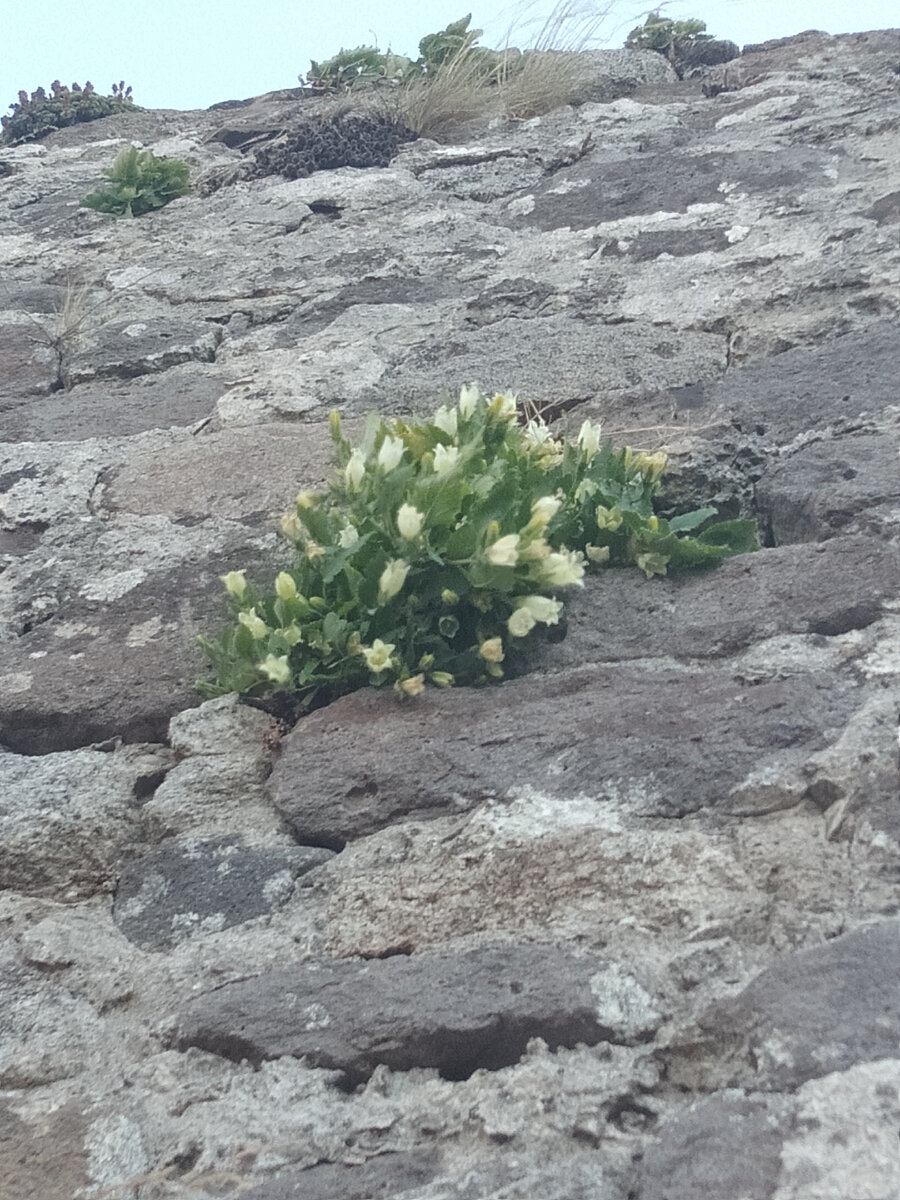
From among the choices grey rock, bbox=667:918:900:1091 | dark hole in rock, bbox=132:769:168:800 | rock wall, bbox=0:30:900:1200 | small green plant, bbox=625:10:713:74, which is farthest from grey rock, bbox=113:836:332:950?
small green plant, bbox=625:10:713:74

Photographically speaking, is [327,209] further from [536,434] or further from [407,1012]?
[407,1012]

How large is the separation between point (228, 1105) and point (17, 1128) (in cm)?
25

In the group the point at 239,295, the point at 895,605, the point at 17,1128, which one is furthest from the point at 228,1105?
the point at 239,295

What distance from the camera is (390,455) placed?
80.4 inches

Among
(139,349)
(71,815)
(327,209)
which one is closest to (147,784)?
(71,815)

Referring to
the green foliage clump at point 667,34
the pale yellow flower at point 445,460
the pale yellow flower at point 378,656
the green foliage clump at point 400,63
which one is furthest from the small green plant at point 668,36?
the pale yellow flower at point 378,656

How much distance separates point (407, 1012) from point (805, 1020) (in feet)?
1.51

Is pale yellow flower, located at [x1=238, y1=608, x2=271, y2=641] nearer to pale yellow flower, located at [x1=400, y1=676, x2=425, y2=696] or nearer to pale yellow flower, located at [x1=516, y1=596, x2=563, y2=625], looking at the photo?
pale yellow flower, located at [x1=400, y1=676, x2=425, y2=696]

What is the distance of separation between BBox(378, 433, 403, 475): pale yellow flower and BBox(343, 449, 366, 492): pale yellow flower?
7 cm

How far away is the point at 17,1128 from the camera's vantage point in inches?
56.6

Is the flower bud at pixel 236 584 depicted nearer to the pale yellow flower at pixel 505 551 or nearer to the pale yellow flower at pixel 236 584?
the pale yellow flower at pixel 236 584

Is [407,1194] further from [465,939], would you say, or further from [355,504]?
[355,504]

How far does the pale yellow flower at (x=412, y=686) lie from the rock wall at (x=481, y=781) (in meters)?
0.03

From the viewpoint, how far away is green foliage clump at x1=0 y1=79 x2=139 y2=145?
4.57 meters
